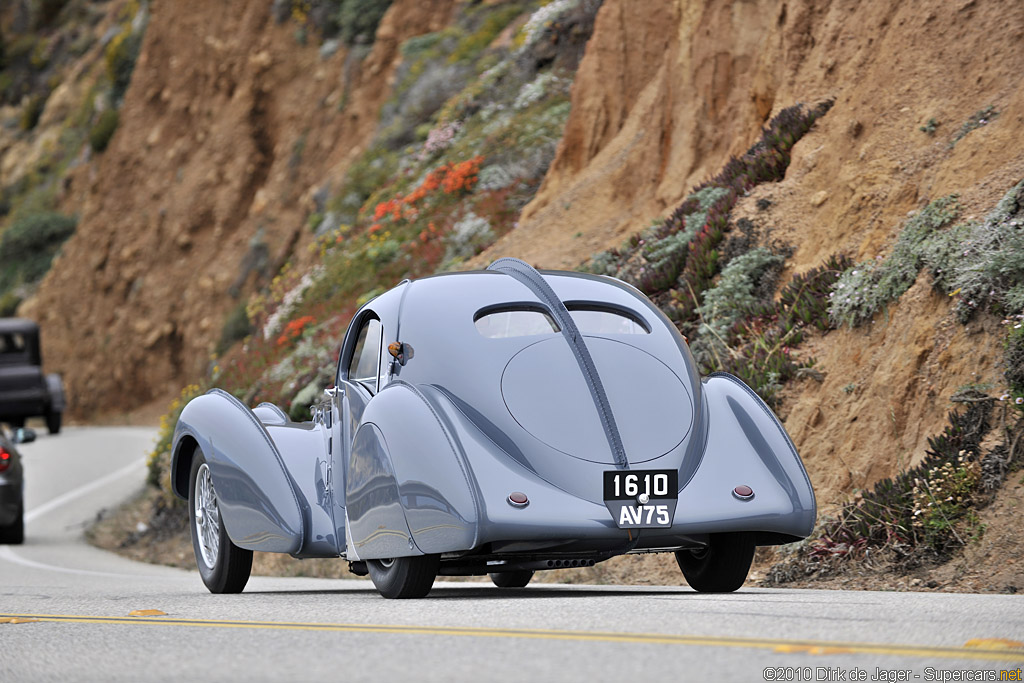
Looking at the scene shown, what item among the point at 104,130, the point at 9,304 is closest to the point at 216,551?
the point at 104,130

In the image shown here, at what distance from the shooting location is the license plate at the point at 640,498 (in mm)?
6402

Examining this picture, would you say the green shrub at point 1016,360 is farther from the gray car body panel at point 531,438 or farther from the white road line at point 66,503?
the white road line at point 66,503

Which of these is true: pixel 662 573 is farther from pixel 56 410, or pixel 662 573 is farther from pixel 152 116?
pixel 152 116

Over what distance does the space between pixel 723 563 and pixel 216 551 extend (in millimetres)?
3740

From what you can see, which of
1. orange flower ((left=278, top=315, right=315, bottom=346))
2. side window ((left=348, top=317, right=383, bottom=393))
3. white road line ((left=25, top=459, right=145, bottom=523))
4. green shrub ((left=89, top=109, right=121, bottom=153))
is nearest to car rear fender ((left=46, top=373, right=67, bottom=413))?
white road line ((left=25, top=459, right=145, bottom=523))

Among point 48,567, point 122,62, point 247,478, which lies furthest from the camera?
point 122,62

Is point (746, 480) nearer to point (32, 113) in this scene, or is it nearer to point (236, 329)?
point (236, 329)

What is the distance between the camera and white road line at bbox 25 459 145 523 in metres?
18.4

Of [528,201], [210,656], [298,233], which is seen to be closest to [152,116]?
[298,233]

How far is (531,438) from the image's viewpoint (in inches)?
257

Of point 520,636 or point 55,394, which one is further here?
point 55,394

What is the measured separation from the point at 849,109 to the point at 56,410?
22.5 m

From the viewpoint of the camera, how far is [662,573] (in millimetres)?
9352

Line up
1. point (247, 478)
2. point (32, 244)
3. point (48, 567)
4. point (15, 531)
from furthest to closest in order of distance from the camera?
1. point (32, 244)
2. point (15, 531)
3. point (48, 567)
4. point (247, 478)
